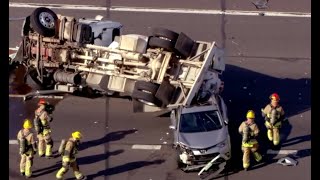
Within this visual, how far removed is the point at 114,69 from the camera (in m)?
20.1

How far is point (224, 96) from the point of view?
21297 mm

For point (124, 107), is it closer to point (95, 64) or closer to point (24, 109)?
point (95, 64)

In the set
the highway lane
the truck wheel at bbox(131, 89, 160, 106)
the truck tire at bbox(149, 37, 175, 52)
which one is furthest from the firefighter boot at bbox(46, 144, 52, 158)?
the highway lane

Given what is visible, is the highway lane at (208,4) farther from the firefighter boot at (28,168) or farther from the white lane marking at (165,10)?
the firefighter boot at (28,168)

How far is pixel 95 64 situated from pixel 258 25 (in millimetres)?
6100

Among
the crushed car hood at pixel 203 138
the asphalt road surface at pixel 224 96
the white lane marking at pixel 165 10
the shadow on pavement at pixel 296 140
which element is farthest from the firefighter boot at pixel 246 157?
the white lane marking at pixel 165 10

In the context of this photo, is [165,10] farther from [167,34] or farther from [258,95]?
[167,34]

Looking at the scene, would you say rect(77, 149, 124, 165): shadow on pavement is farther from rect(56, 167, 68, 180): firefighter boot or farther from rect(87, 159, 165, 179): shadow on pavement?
rect(56, 167, 68, 180): firefighter boot

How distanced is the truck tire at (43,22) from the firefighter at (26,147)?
10.3ft

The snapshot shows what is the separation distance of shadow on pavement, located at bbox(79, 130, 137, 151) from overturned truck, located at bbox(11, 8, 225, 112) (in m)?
0.79

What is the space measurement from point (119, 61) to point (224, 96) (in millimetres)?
3294

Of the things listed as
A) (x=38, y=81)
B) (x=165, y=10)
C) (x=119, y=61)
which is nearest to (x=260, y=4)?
(x=165, y=10)

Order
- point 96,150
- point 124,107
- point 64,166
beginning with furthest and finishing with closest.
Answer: point 124,107 < point 96,150 < point 64,166
